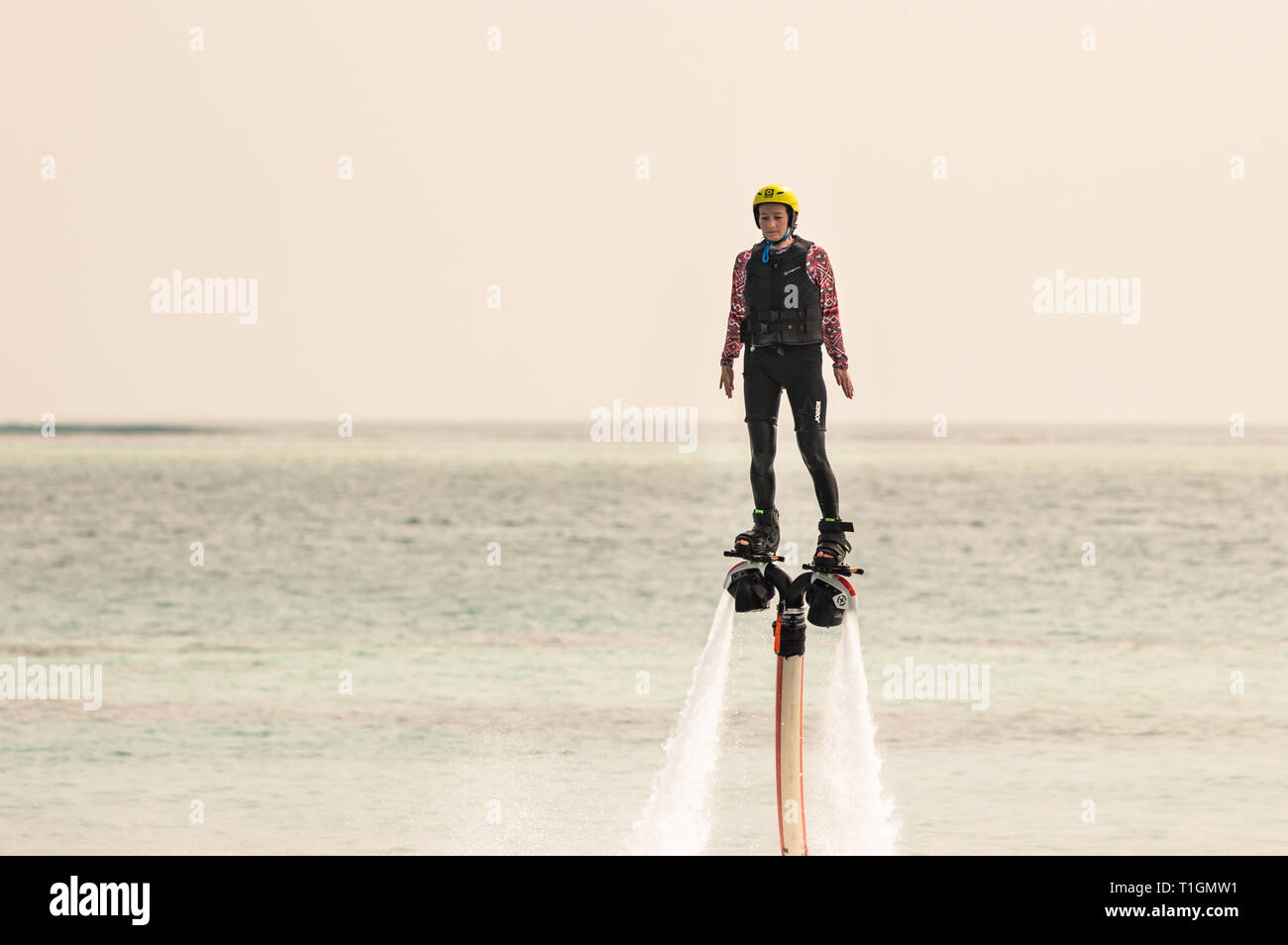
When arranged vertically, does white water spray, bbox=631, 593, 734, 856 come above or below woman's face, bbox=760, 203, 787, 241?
below

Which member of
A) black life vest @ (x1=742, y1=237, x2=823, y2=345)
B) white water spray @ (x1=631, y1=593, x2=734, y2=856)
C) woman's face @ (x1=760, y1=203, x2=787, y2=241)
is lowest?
white water spray @ (x1=631, y1=593, x2=734, y2=856)

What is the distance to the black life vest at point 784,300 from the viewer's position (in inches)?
492

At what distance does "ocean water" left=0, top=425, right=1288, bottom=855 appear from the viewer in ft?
95.4

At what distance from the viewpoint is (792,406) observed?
12.6 m

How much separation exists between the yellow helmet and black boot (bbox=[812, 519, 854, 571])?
91.0 inches

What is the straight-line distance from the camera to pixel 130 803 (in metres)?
30.5

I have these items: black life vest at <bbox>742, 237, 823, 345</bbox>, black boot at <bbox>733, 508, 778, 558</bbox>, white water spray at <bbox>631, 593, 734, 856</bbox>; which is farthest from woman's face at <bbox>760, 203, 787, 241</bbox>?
white water spray at <bbox>631, 593, 734, 856</bbox>

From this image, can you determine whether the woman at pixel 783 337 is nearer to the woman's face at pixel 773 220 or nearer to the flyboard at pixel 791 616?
the woman's face at pixel 773 220

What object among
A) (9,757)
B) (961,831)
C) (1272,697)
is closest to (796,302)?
(961,831)

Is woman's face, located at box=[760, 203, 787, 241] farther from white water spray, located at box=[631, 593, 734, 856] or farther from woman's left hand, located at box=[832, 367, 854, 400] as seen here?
white water spray, located at box=[631, 593, 734, 856]

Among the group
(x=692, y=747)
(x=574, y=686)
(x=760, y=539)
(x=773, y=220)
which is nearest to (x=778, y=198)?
(x=773, y=220)

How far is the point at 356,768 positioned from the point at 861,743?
63.4 ft

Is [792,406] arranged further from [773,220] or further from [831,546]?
[773,220]

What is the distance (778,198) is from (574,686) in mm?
33723
